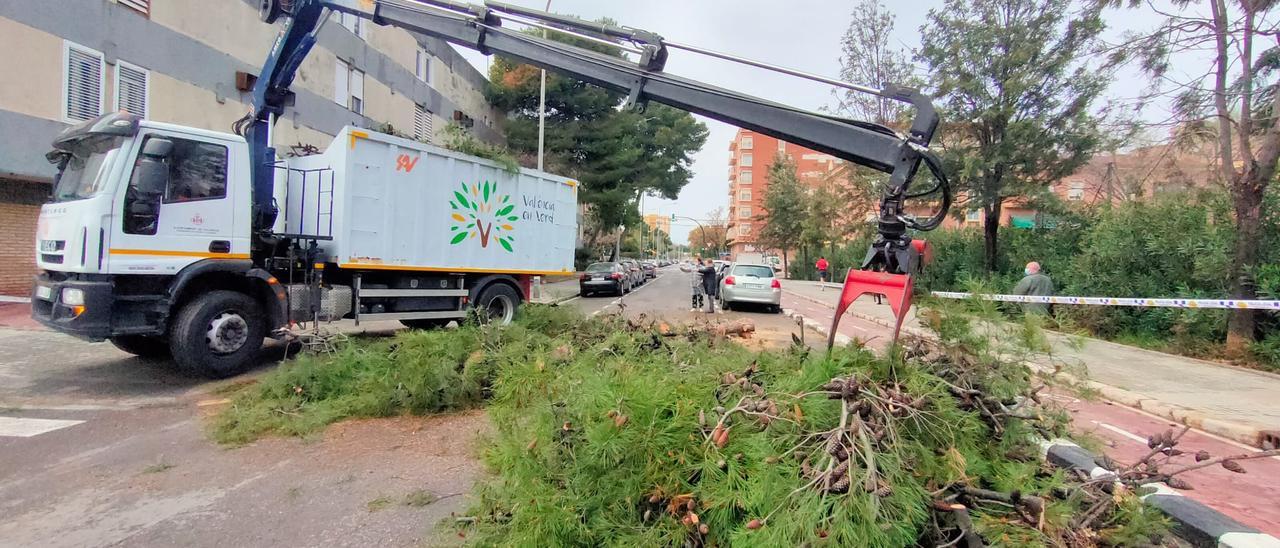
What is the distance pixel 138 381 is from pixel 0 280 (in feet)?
29.6

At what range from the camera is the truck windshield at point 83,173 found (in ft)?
20.9

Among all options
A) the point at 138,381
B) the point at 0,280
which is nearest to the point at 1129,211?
the point at 138,381

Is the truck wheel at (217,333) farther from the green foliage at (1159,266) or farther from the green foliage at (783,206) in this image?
the green foliage at (783,206)

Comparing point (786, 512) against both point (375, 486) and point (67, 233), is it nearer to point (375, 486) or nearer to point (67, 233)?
point (375, 486)

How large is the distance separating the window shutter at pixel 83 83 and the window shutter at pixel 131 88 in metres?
0.34

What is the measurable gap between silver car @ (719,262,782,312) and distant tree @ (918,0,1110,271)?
17.8 ft

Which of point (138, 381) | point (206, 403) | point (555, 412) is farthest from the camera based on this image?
point (138, 381)

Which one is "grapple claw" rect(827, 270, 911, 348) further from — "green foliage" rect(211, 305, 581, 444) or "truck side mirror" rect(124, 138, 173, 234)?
"truck side mirror" rect(124, 138, 173, 234)

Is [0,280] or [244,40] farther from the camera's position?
[244,40]

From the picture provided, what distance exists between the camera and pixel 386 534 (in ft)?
11.1

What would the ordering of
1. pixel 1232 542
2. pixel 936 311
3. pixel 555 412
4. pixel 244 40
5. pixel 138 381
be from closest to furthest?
pixel 1232 542 → pixel 555 412 → pixel 936 311 → pixel 138 381 → pixel 244 40

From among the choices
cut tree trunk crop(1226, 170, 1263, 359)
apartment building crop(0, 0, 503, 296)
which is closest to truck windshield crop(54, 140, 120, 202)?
apartment building crop(0, 0, 503, 296)

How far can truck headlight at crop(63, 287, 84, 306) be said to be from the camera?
5988 mm

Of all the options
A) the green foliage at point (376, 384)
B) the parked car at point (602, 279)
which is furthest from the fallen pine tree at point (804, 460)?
the parked car at point (602, 279)
